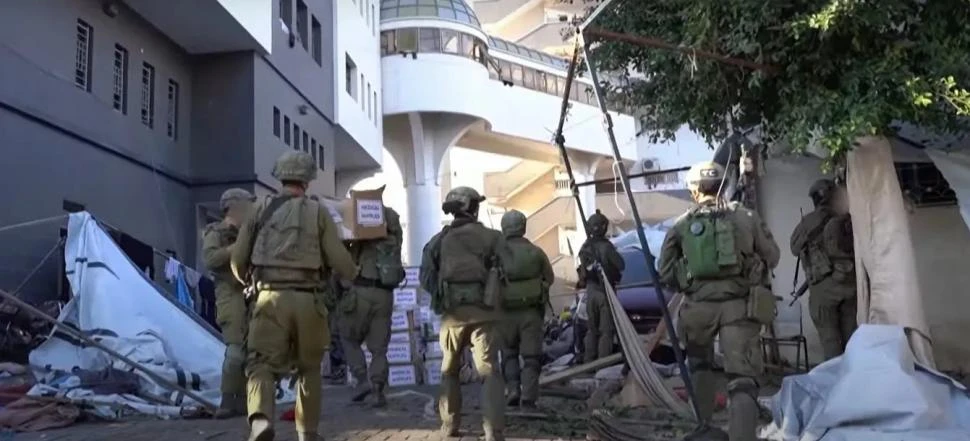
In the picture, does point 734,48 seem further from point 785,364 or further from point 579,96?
point 579,96

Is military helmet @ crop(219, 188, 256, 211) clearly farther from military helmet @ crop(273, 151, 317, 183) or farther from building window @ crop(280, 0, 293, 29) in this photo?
building window @ crop(280, 0, 293, 29)

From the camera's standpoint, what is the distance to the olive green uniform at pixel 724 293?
5.71 meters

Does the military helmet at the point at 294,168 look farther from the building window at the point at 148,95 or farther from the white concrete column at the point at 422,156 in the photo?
the white concrete column at the point at 422,156

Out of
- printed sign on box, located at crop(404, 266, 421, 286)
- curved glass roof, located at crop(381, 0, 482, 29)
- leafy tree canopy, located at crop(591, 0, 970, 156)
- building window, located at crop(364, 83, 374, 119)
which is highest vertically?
curved glass roof, located at crop(381, 0, 482, 29)

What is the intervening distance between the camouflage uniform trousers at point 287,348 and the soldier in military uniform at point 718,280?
8.04ft

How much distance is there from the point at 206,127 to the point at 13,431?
11276 mm

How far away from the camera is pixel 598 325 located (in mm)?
10461

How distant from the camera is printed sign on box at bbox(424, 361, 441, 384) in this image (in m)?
12.6

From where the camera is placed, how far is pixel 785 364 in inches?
420

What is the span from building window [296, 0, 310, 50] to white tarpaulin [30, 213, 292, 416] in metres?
11.9

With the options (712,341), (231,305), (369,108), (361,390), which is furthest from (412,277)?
(369,108)

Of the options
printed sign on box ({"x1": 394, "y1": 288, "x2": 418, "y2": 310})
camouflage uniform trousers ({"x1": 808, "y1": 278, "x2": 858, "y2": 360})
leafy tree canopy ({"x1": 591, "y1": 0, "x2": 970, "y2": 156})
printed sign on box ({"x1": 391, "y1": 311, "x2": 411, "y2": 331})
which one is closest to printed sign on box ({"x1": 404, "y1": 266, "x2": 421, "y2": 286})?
printed sign on box ({"x1": 394, "y1": 288, "x2": 418, "y2": 310})

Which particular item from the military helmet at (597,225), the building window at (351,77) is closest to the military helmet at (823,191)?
the military helmet at (597,225)

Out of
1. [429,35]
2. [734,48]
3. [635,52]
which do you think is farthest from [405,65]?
[734,48]
